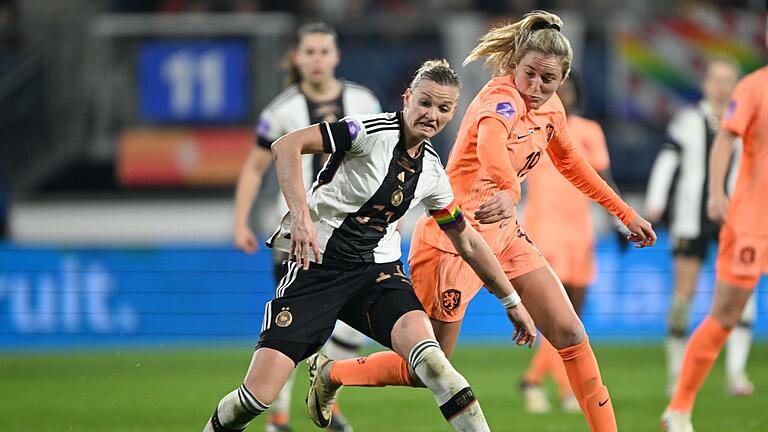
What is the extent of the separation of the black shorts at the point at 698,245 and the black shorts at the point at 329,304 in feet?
17.1

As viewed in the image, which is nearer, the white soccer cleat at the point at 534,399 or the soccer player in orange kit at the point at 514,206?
the soccer player in orange kit at the point at 514,206

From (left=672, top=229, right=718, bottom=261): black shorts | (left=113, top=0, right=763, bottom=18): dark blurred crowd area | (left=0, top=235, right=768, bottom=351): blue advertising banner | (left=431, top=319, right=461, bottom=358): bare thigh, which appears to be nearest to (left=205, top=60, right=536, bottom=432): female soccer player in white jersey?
(left=431, top=319, right=461, bottom=358): bare thigh

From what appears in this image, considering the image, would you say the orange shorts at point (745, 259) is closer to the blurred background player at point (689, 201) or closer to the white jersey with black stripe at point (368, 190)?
the white jersey with black stripe at point (368, 190)

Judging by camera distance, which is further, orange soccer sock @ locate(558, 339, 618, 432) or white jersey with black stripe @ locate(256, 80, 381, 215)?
white jersey with black stripe @ locate(256, 80, 381, 215)

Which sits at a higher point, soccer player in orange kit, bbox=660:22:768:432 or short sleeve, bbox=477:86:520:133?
short sleeve, bbox=477:86:520:133

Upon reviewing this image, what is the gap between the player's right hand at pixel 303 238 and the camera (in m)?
5.21

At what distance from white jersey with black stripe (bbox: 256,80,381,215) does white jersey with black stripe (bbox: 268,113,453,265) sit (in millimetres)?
1992

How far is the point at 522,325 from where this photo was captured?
5711 mm

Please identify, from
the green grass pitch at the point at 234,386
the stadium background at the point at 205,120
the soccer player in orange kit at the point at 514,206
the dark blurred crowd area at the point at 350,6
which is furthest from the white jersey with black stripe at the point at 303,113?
the dark blurred crowd area at the point at 350,6

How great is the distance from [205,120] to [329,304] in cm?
1089

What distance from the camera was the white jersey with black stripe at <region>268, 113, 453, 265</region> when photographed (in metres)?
5.58

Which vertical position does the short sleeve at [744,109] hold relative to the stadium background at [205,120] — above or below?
above

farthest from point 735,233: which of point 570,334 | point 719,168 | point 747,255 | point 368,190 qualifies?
point 368,190

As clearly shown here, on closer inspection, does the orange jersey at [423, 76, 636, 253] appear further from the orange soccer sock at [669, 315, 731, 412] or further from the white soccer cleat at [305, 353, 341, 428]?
the orange soccer sock at [669, 315, 731, 412]
